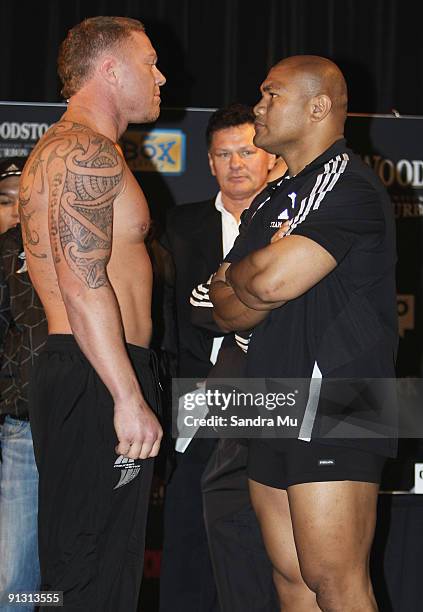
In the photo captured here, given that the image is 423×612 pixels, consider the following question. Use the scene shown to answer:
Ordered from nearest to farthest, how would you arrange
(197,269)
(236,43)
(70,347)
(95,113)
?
(70,347) < (95,113) < (197,269) < (236,43)

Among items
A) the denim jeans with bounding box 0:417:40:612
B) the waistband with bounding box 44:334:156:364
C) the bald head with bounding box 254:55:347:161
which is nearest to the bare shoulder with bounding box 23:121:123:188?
the waistband with bounding box 44:334:156:364

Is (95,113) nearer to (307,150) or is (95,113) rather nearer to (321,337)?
(307,150)

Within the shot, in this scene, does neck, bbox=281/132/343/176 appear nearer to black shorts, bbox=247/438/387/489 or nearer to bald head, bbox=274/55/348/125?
bald head, bbox=274/55/348/125

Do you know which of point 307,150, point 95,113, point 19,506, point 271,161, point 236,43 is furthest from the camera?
point 236,43

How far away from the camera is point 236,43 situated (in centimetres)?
396

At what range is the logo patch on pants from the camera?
2035mm

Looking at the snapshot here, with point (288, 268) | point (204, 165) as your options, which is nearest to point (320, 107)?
point (288, 268)

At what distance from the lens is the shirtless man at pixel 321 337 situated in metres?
2.08

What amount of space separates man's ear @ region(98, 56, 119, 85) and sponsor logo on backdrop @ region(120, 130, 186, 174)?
107 cm

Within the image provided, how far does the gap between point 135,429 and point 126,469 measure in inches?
5.6

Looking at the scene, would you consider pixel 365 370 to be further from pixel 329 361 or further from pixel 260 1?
pixel 260 1

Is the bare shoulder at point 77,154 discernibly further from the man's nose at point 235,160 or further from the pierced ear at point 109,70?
the man's nose at point 235,160

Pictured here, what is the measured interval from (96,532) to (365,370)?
2.44 ft

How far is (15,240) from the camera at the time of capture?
9.29ft
